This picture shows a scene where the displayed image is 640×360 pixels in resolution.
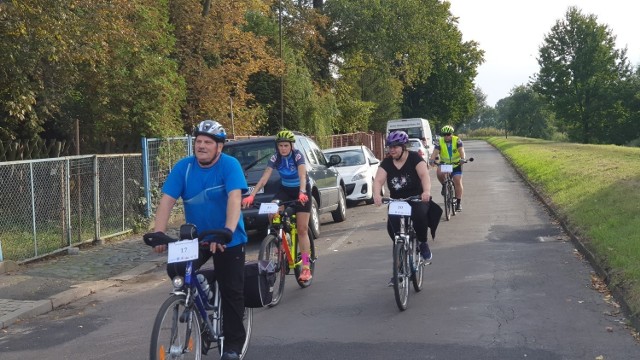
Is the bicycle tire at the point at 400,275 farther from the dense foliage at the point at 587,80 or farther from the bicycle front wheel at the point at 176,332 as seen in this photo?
the dense foliage at the point at 587,80

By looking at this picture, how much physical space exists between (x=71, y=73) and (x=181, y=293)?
13164mm

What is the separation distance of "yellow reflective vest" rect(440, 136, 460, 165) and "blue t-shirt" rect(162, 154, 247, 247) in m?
11.0

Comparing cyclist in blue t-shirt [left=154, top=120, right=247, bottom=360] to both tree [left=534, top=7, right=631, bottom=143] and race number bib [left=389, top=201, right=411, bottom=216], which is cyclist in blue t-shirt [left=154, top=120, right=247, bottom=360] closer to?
race number bib [left=389, top=201, right=411, bottom=216]

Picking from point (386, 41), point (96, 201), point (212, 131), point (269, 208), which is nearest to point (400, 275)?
point (269, 208)

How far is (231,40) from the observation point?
88.3 ft

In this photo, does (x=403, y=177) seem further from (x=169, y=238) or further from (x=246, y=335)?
(x=169, y=238)

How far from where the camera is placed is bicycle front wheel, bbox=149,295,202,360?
4.64 m

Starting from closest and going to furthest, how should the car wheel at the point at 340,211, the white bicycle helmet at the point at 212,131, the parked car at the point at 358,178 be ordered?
the white bicycle helmet at the point at 212,131
the car wheel at the point at 340,211
the parked car at the point at 358,178

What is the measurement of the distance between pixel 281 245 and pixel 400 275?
1.34 m

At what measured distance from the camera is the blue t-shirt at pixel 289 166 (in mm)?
8703

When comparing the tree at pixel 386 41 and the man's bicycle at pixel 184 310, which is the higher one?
the tree at pixel 386 41

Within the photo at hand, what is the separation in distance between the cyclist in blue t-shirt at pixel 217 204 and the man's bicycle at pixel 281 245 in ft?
6.88

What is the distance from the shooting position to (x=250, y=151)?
43.0 feet

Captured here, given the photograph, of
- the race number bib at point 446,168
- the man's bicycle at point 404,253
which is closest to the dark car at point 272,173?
the race number bib at point 446,168
